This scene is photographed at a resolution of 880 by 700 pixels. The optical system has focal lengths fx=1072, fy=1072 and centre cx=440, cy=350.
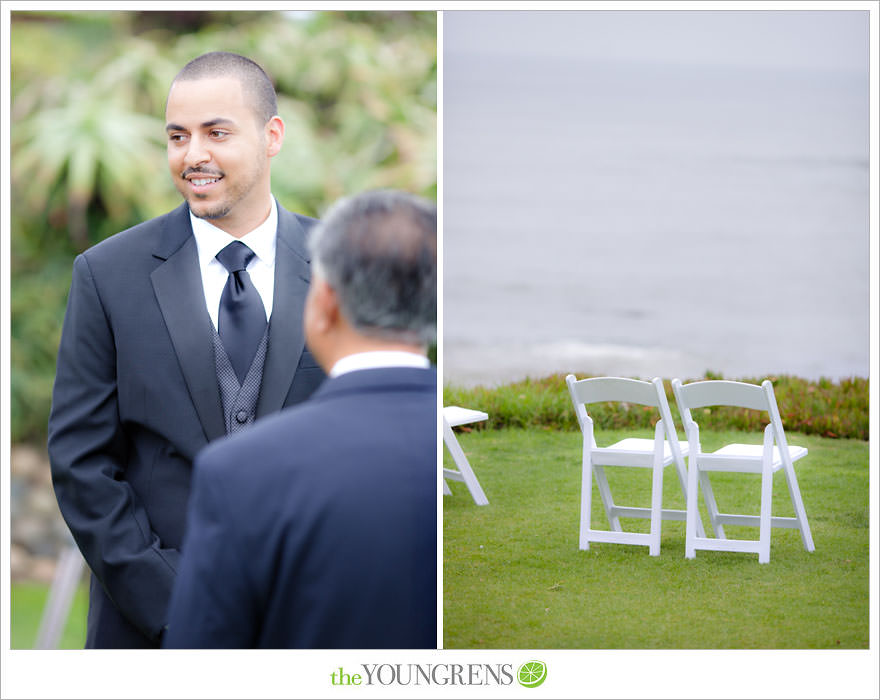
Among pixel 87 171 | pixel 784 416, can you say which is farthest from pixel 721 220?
pixel 87 171

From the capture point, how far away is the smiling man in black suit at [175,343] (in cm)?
386

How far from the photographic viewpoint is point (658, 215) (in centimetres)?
431

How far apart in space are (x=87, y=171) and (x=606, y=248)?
2.08 metres

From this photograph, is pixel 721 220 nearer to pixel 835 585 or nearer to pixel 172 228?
pixel 835 585

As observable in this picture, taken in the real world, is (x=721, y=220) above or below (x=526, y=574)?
above

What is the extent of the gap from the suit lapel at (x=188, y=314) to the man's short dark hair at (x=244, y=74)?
50cm

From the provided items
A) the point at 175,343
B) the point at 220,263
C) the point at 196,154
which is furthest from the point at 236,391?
the point at 196,154

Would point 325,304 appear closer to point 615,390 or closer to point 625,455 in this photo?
point 615,390

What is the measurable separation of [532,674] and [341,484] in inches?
91.8

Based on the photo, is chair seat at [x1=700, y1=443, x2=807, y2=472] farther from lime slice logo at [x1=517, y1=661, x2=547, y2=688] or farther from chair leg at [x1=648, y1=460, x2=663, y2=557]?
Result: lime slice logo at [x1=517, y1=661, x2=547, y2=688]

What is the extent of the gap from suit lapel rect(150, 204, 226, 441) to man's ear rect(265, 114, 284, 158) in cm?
40

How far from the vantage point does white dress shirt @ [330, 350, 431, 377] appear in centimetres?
252

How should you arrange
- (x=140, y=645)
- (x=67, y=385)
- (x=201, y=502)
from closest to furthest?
(x=201, y=502) → (x=67, y=385) → (x=140, y=645)

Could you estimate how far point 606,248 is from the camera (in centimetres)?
432
